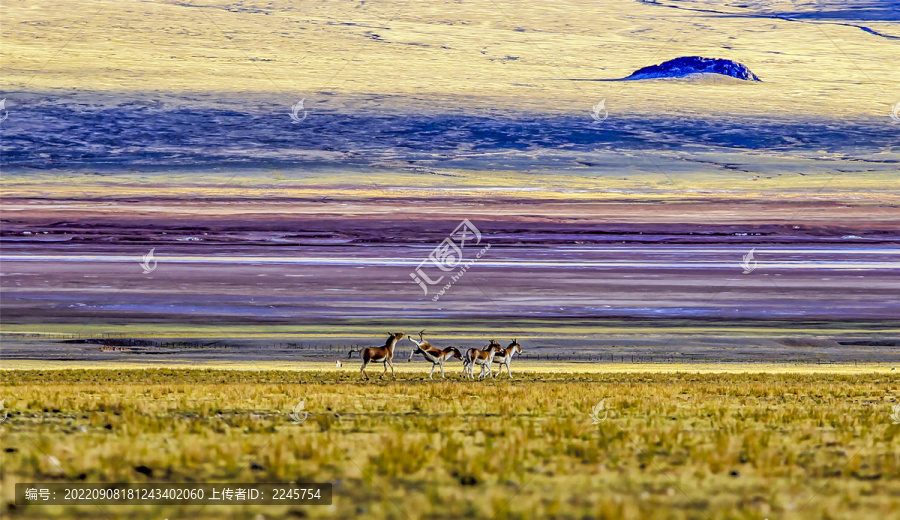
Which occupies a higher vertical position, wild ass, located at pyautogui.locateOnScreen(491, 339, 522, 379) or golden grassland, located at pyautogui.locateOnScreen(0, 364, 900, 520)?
golden grassland, located at pyautogui.locateOnScreen(0, 364, 900, 520)

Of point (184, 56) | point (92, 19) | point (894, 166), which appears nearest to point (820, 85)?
point (894, 166)

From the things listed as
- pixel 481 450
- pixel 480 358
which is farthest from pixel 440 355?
pixel 481 450

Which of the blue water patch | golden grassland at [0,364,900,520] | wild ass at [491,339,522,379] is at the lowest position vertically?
the blue water patch

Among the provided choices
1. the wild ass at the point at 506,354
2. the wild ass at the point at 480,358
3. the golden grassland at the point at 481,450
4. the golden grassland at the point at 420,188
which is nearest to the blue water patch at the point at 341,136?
the golden grassland at the point at 420,188

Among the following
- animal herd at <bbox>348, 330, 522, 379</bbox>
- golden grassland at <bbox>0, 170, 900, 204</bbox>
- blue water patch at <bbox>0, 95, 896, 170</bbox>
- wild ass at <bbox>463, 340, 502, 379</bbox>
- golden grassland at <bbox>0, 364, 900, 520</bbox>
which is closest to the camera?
golden grassland at <bbox>0, 364, 900, 520</bbox>

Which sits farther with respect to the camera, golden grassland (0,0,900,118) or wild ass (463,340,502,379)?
golden grassland (0,0,900,118)

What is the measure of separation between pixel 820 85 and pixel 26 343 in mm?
125654

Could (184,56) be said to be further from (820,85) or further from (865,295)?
(865,295)

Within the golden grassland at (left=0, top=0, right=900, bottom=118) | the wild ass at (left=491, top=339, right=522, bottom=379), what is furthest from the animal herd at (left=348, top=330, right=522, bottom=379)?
the golden grassland at (left=0, top=0, right=900, bottom=118)

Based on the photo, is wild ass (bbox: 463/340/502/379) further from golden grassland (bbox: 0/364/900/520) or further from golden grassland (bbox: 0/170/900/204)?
golden grassland (bbox: 0/170/900/204)

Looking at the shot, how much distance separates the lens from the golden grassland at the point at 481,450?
6.68 meters

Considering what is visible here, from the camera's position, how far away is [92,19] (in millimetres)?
152875

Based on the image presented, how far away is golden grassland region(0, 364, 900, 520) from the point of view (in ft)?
21.9

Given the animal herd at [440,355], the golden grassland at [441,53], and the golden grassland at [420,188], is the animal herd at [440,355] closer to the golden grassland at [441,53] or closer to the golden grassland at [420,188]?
the golden grassland at [420,188]
